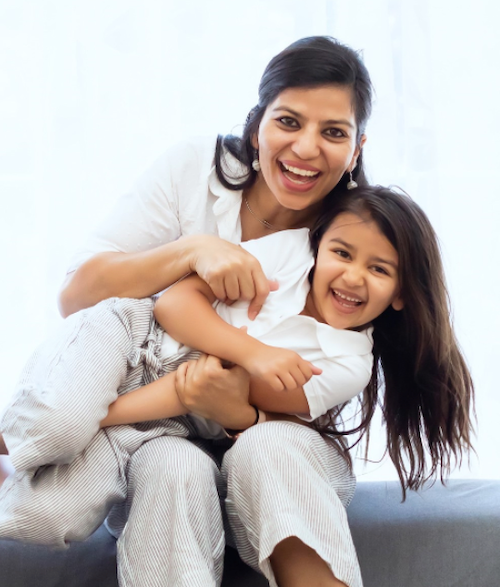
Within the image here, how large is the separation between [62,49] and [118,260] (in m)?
0.78

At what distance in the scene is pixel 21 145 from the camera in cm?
191

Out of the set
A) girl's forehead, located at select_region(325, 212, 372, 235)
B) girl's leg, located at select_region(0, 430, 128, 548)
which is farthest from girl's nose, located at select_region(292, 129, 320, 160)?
girl's leg, located at select_region(0, 430, 128, 548)

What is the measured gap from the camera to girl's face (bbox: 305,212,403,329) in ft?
4.30

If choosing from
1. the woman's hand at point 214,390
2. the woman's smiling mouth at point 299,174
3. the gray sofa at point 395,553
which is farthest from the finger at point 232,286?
the gray sofa at point 395,553

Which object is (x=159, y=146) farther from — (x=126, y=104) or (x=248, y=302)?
(x=248, y=302)

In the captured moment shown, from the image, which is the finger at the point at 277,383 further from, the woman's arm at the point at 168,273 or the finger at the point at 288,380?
the woman's arm at the point at 168,273

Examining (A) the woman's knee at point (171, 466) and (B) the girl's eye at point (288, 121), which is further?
(B) the girl's eye at point (288, 121)

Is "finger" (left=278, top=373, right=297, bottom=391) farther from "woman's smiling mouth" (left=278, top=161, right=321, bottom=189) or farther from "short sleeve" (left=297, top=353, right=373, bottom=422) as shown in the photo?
"woman's smiling mouth" (left=278, top=161, right=321, bottom=189)

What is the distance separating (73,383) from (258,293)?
0.34 m

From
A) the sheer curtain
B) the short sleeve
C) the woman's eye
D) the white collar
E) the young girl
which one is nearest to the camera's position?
the young girl

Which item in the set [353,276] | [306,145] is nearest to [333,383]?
[353,276]

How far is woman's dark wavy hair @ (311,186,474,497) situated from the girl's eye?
0.55 feet

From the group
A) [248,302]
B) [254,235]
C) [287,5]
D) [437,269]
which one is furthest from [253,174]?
[287,5]

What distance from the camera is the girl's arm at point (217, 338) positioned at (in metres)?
1.18
